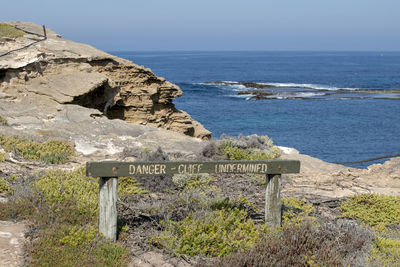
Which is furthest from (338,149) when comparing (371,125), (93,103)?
(93,103)

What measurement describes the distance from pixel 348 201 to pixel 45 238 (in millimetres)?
6235

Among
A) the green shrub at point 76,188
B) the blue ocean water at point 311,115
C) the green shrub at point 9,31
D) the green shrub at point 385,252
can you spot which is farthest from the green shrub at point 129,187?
the blue ocean water at point 311,115

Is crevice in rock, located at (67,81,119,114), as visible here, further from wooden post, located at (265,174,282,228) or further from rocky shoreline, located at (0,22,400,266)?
wooden post, located at (265,174,282,228)

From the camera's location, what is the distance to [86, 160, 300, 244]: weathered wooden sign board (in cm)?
661

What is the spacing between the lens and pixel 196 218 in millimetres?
7359

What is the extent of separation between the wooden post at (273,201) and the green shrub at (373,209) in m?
1.97

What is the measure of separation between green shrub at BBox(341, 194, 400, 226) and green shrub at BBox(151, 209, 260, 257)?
2607 mm

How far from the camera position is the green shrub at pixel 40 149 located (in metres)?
10.9

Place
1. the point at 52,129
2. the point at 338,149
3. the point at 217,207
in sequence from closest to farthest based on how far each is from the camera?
the point at 217,207 < the point at 52,129 < the point at 338,149

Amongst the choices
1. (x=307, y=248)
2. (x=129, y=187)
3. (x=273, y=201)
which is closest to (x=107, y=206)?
(x=129, y=187)

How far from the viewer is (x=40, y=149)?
37.9 ft

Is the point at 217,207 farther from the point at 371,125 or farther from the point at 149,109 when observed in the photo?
the point at 371,125

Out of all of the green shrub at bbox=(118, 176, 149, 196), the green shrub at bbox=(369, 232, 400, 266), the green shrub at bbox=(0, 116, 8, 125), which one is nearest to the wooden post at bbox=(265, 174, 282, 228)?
the green shrub at bbox=(369, 232, 400, 266)

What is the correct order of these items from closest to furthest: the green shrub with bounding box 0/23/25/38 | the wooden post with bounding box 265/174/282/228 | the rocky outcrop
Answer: the wooden post with bounding box 265/174/282/228
the rocky outcrop
the green shrub with bounding box 0/23/25/38
